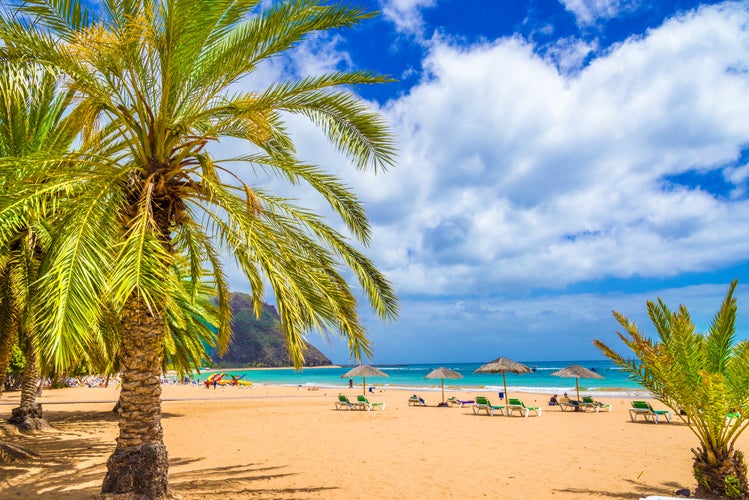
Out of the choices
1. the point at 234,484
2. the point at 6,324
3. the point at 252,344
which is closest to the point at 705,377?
the point at 234,484

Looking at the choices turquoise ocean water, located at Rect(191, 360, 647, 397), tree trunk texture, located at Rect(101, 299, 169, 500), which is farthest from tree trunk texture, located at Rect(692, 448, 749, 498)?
tree trunk texture, located at Rect(101, 299, 169, 500)

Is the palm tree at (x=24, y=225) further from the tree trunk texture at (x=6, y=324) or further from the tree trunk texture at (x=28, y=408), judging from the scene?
the tree trunk texture at (x=28, y=408)

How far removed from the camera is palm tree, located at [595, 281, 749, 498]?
6.21 m

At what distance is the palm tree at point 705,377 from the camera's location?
6.21 metres

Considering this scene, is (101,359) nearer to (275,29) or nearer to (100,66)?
(100,66)

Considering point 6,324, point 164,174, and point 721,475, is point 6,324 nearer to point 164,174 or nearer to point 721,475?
point 164,174

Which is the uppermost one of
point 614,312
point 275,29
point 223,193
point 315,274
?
point 275,29

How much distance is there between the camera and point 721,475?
624 centimetres

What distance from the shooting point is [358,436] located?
13141mm

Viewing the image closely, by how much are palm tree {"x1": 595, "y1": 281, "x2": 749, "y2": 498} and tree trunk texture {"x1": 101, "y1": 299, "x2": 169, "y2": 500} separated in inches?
254

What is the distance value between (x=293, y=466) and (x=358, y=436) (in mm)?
4361

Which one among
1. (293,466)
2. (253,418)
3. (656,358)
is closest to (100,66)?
(293,466)

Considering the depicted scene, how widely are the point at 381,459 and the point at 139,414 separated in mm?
5478

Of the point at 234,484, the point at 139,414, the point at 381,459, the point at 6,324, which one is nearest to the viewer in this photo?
the point at 139,414
